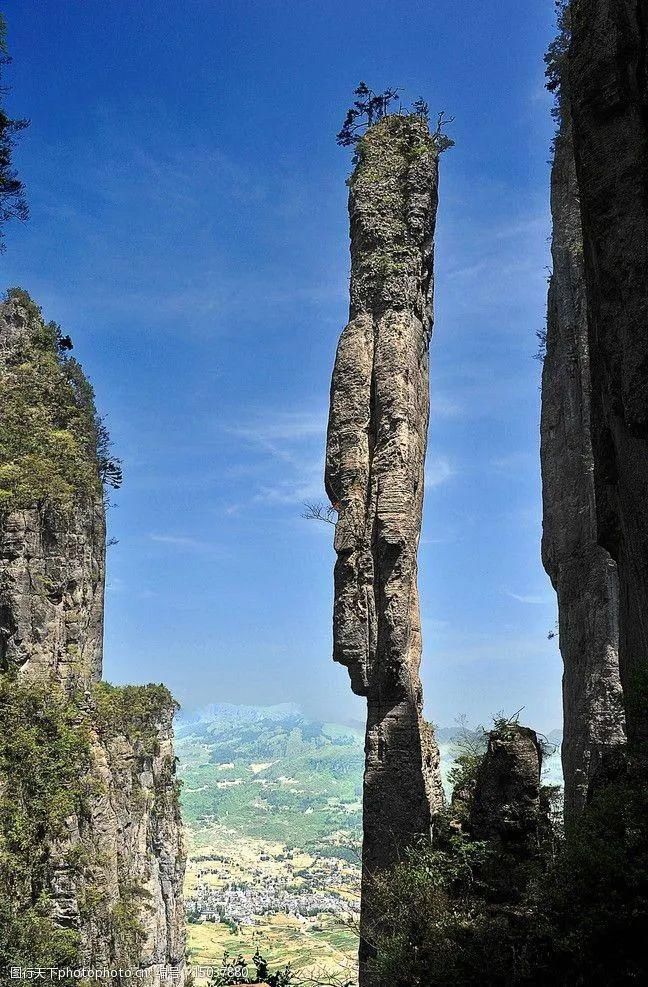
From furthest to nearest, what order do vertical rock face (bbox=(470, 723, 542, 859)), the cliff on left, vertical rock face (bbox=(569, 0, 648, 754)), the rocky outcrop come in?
the rocky outcrop
the cliff on left
vertical rock face (bbox=(470, 723, 542, 859))
vertical rock face (bbox=(569, 0, 648, 754))

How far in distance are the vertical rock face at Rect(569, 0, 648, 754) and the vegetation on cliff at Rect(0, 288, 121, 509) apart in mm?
20918

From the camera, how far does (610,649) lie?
22.2m

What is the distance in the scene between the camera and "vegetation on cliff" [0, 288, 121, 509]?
2922cm

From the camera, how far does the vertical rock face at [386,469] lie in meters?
18.9

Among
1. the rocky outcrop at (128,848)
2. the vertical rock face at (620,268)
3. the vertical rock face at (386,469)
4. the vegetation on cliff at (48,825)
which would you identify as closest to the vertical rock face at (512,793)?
the vertical rock face at (620,268)

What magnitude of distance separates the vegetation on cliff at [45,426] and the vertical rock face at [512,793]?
19736 mm

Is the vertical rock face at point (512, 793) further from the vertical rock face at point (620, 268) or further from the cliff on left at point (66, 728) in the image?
the cliff on left at point (66, 728)

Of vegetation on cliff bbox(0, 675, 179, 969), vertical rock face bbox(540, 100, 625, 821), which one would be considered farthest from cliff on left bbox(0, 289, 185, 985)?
vertical rock face bbox(540, 100, 625, 821)

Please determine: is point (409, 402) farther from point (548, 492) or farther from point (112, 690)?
point (112, 690)

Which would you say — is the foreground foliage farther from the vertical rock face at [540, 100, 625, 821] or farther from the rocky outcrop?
the rocky outcrop

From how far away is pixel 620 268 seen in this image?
11.7 m

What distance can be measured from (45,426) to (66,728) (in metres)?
11.0

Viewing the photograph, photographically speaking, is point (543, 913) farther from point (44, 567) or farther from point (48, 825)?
point (44, 567)

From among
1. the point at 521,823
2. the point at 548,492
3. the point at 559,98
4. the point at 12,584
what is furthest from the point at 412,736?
the point at 559,98
